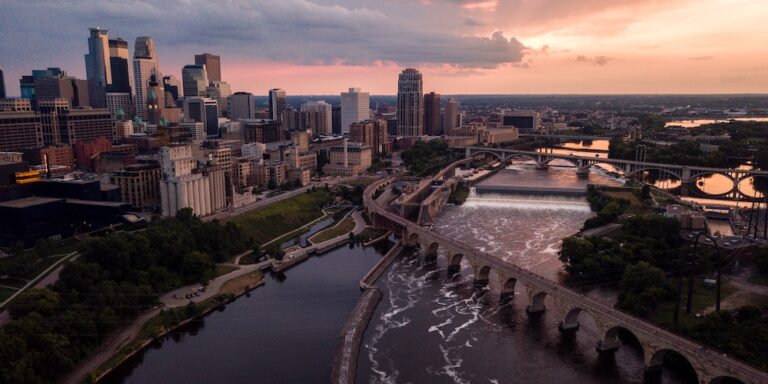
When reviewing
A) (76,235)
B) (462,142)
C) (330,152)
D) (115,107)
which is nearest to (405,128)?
(462,142)

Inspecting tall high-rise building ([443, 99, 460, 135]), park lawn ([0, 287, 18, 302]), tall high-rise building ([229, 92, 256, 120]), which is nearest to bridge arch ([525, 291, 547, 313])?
park lawn ([0, 287, 18, 302])

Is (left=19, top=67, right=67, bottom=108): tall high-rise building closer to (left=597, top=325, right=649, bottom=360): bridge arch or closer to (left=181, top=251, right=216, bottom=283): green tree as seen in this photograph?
(left=181, top=251, right=216, bottom=283): green tree

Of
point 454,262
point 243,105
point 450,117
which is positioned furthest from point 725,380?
point 243,105

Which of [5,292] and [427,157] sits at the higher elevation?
[427,157]

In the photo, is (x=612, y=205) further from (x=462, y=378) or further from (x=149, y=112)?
(x=149, y=112)

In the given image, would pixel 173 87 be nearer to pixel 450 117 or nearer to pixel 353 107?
pixel 353 107

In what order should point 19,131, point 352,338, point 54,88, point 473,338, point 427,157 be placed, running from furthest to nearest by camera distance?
point 54,88, point 427,157, point 19,131, point 473,338, point 352,338

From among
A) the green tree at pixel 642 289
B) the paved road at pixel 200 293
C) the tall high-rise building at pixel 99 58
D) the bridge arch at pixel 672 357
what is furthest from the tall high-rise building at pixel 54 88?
the bridge arch at pixel 672 357
